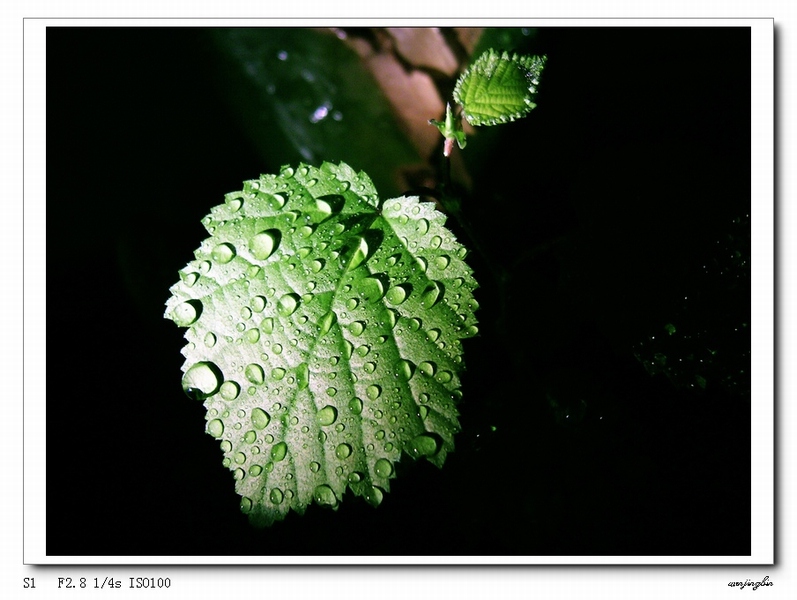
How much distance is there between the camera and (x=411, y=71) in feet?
3.78

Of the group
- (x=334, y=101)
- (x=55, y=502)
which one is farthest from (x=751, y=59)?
(x=55, y=502)

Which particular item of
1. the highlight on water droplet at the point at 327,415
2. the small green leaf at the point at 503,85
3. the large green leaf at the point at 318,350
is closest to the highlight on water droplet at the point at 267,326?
the large green leaf at the point at 318,350

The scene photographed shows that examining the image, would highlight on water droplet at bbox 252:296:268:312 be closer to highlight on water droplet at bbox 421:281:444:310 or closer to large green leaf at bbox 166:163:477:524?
large green leaf at bbox 166:163:477:524

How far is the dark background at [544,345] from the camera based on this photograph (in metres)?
0.73

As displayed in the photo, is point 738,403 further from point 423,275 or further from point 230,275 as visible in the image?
point 230,275

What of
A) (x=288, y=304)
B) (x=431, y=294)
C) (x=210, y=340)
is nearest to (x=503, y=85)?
(x=431, y=294)

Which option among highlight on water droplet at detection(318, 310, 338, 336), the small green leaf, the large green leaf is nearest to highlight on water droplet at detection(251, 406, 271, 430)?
the large green leaf

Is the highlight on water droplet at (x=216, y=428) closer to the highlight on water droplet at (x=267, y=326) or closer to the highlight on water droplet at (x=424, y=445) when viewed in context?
the highlight on water droplet at (x=267, y=326)

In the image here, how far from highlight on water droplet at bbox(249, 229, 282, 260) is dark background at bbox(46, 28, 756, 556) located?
0.32 metres

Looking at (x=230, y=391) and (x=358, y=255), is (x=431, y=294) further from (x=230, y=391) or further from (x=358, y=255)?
(x=230, y=391)

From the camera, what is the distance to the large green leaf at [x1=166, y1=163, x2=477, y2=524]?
618mm

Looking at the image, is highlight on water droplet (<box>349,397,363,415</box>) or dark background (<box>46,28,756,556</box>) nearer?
highlight on water droplet (<box>349,397,363,415</box>)

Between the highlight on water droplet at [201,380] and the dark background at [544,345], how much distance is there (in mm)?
181

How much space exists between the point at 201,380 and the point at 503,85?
1.73 feet
